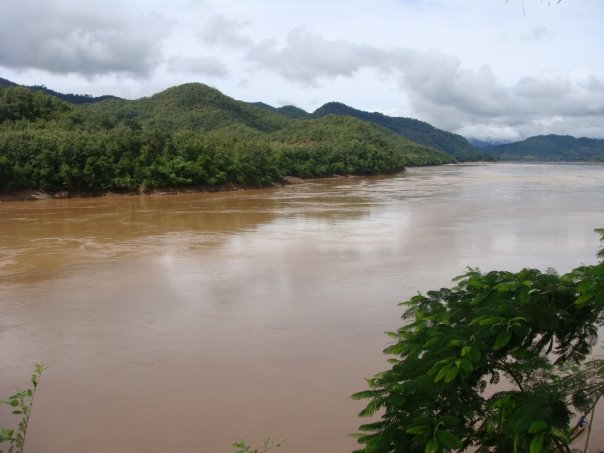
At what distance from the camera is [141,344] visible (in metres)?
8.32

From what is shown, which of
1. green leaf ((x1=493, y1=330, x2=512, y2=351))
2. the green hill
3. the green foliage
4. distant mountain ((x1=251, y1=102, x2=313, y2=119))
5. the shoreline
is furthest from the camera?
distant mountain ((x1=251, y1=102, x2=313, y2=119))

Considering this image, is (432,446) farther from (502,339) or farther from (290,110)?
(290,110)

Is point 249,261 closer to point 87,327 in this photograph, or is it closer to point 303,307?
point 303,307

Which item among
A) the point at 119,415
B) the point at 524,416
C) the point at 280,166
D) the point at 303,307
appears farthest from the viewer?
the point at 280,166

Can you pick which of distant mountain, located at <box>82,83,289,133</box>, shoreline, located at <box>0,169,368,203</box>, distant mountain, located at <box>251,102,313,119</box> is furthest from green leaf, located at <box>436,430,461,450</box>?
distant mountain, located at <box>251,102,313,119</box>

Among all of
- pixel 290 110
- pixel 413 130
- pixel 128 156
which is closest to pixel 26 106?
pixel 128 156

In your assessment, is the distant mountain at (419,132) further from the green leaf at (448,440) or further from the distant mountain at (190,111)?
the green leaf at (448,440)

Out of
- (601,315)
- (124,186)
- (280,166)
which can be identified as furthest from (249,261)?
(280,166)

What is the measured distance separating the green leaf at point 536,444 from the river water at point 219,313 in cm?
302

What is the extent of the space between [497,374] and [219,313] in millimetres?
7124

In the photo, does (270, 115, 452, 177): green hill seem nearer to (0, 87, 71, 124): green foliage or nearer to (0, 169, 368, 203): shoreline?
(0, 169, 368, 203): shoreline

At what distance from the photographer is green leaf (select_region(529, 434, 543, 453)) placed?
240cm

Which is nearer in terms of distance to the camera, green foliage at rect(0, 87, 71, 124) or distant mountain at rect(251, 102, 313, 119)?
green foliage at rect(0, 87, 71, 124)

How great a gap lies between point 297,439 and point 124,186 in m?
35.2
